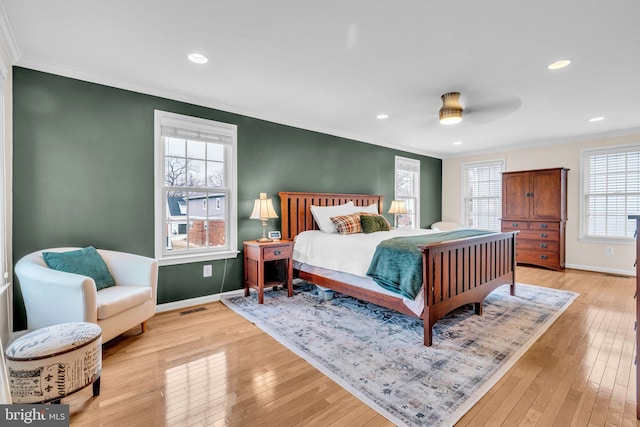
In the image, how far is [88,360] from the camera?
1.75 meters

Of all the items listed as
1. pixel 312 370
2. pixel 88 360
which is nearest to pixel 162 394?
pixel 88 360

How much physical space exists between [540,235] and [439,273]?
13.2 feet

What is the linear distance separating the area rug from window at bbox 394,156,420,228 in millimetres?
2825

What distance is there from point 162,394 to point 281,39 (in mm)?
2541

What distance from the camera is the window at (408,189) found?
620 centimetres

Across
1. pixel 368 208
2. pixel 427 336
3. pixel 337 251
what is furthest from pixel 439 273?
pixel 368 208

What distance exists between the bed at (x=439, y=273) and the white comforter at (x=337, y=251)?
0.34 feet

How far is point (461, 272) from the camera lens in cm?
286

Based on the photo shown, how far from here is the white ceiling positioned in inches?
74.7

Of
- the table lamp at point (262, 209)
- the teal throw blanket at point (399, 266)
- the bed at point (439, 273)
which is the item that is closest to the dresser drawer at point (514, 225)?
the bed at point (439, 273)

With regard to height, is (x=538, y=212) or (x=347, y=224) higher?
(x=538, y=212)

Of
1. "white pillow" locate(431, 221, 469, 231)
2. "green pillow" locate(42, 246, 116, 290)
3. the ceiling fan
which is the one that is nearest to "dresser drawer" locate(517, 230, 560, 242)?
"white pillow" locate(431, 221, 469, 231)

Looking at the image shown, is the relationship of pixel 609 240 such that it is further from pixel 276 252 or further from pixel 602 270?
pixel 276 252

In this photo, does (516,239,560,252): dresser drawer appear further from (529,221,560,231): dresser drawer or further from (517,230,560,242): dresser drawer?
(529,221,560,231): dresser drawer
